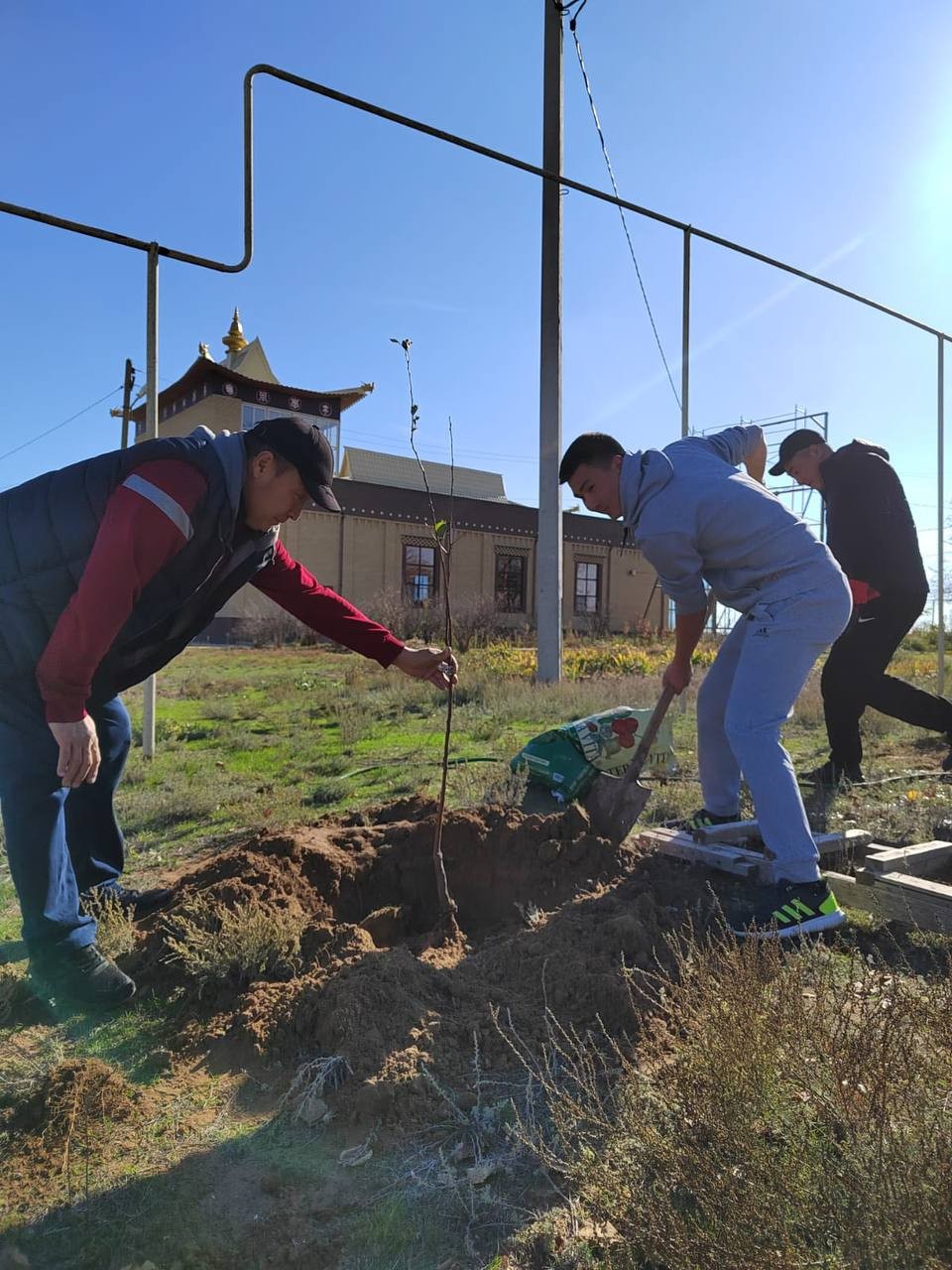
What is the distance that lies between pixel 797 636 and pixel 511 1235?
211 centimetres

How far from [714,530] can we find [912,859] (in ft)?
5.28

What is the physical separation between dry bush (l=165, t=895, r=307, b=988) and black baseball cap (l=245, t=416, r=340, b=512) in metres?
1.32

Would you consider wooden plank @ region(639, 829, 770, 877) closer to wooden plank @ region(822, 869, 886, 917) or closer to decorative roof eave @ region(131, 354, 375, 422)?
wooden plank @ region(822, 869, 886, 917)

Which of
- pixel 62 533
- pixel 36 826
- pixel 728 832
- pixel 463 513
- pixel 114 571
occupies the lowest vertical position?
pixel 728 832

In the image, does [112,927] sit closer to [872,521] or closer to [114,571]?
[114,571]

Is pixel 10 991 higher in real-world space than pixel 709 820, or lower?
lower

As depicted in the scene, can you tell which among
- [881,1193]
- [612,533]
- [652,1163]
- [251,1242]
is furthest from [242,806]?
[612,533]

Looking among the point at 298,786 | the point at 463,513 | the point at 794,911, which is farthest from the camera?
the point at 463,513

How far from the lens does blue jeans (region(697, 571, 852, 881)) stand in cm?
286

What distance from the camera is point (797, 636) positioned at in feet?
9.82

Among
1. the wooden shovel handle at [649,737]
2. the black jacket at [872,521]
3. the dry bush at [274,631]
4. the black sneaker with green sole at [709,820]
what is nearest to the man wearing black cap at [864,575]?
the black jacket at [872,521]

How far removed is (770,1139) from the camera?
5.63ft

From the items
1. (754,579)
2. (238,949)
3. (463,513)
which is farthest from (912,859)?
(463,513)

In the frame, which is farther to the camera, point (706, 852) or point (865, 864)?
point (706, 852)
